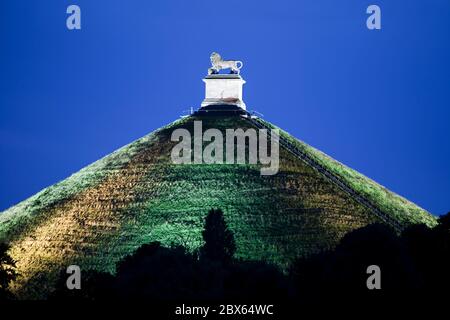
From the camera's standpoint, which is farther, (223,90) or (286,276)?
(223,90)

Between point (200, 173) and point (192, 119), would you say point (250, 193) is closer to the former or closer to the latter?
point (200, 173)

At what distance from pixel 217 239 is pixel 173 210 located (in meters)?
12.0

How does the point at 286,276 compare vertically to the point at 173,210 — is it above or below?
below

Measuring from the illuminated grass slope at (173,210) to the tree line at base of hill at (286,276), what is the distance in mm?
10127

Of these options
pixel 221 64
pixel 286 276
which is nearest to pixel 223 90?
pixel 221 64

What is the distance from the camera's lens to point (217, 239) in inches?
3583

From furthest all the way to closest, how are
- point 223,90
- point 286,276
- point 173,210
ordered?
point 223,90 → point 173,210 → point 286,276

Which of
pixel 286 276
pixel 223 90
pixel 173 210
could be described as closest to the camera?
pixel 286 276

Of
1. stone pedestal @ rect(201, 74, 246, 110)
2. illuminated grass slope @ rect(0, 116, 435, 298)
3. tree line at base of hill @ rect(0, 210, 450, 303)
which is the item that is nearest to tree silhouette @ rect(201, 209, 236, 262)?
tree line at base of hill @ rect(0, 210, 450, 303)

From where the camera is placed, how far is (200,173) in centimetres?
10750

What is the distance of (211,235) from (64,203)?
19.5m

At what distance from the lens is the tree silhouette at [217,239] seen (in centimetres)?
8931

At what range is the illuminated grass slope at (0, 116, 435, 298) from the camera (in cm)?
9762

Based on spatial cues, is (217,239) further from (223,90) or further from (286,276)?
(223,90)
